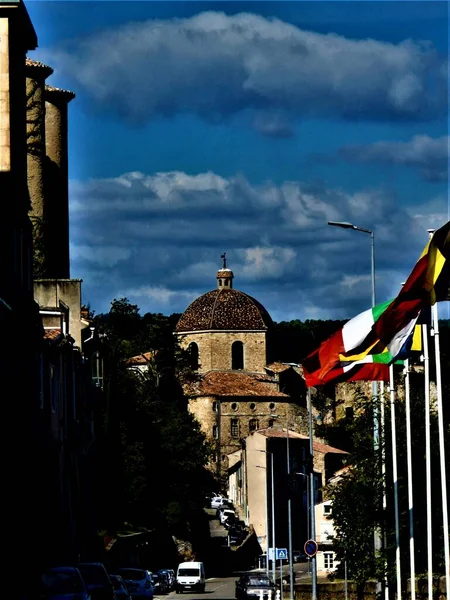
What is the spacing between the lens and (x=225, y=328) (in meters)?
179

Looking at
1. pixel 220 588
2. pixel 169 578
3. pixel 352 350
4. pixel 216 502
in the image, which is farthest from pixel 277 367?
pixel 352 350

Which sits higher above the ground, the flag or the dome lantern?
the dome lantern

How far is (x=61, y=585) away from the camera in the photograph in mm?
28281

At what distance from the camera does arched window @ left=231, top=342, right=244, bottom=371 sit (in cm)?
18062

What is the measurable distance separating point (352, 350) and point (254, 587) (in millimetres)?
33636

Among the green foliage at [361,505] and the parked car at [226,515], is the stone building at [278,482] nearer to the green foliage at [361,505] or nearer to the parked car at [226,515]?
the parked car at [226,515]

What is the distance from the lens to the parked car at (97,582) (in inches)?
1243

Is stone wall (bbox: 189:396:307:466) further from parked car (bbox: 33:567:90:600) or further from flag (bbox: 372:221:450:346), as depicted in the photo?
flag (bbox: 372:221:450:346)

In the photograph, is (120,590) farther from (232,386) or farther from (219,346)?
(219,346)

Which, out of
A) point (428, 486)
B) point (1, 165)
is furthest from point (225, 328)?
point (428, 486)

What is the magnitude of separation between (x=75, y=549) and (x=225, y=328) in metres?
123

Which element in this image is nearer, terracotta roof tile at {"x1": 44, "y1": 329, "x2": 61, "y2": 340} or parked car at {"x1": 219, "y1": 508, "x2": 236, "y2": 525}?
terracotta roof tile at {"x1": 44, "y1": 329, "x2": 61, "y2": 340}

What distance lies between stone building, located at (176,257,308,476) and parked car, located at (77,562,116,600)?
131547mm

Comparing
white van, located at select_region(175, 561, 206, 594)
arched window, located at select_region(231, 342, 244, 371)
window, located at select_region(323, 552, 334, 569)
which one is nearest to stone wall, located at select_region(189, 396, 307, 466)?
arched window, located at select_region(231, 342, 244, 371)
